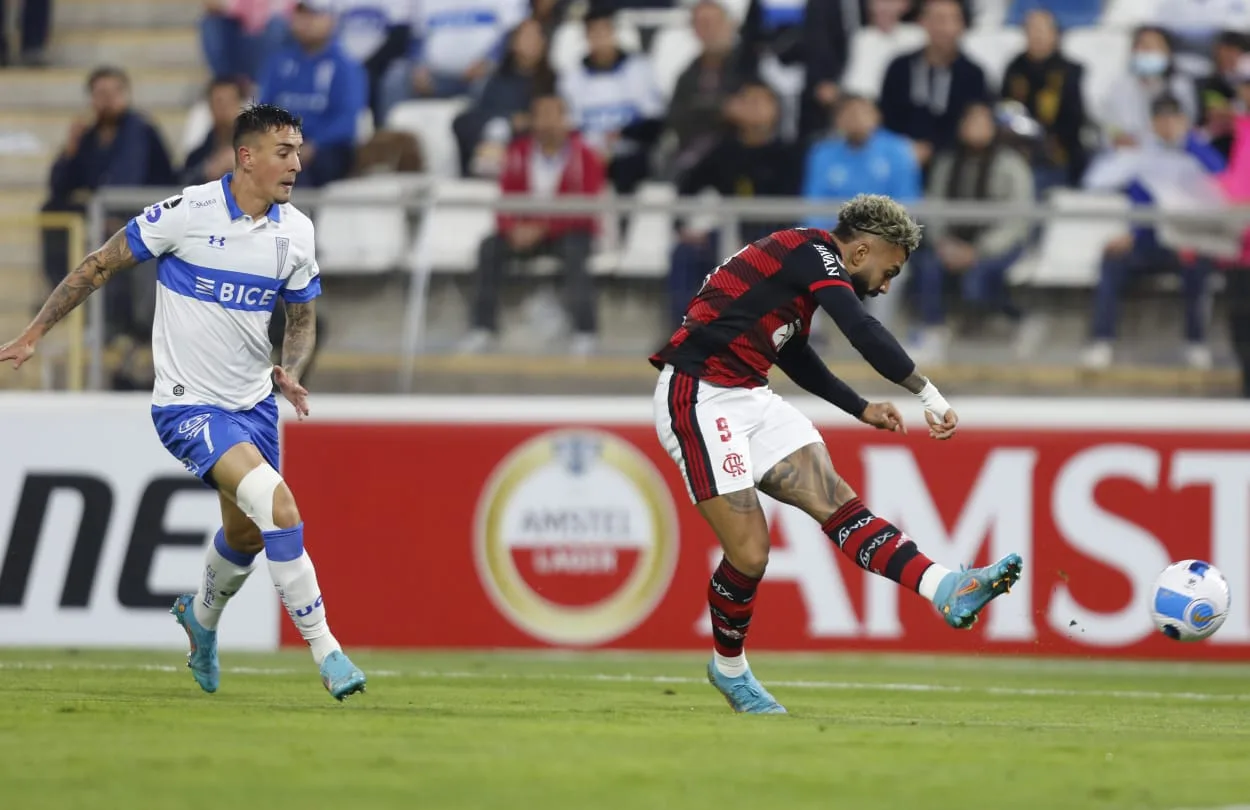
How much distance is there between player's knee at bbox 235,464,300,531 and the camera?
29.0 feet

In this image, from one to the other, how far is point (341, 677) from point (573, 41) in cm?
1021

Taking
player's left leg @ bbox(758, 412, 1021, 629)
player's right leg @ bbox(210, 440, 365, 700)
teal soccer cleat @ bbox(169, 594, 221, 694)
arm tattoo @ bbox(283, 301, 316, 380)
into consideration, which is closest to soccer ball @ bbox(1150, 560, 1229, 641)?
player's left leg @ bbox(758, 412, 1021, 629)

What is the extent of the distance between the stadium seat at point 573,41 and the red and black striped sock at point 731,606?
8.89 metres

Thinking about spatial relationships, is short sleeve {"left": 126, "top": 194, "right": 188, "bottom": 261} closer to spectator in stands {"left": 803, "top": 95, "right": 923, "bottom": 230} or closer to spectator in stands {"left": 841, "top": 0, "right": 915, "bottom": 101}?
spectator in stands {"left": 803, "top": 95, "right": 923, "bottom": 230}

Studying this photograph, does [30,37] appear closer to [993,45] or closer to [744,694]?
[993,45]

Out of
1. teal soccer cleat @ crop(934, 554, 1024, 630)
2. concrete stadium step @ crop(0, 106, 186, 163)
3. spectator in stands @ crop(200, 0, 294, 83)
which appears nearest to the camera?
teal soccer cleat @ crop(934, 554, 1024, 630)

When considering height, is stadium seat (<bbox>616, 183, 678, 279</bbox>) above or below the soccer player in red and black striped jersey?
above

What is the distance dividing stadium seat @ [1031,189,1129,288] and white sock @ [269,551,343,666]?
20.8ft

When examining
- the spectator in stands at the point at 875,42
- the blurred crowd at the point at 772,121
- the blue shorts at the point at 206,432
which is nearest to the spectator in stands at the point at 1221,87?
the blurred crowd at the point at 772,121

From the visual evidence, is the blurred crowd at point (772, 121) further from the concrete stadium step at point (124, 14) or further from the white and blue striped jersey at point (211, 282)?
the white and blue striped jersey at point (211, 282)

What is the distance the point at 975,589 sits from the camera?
27.4 feet

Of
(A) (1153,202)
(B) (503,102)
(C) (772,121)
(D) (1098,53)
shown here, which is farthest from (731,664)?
(D) (1098,53)

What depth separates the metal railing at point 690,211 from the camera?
13531 mm

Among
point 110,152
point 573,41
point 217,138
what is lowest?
point 110,152
